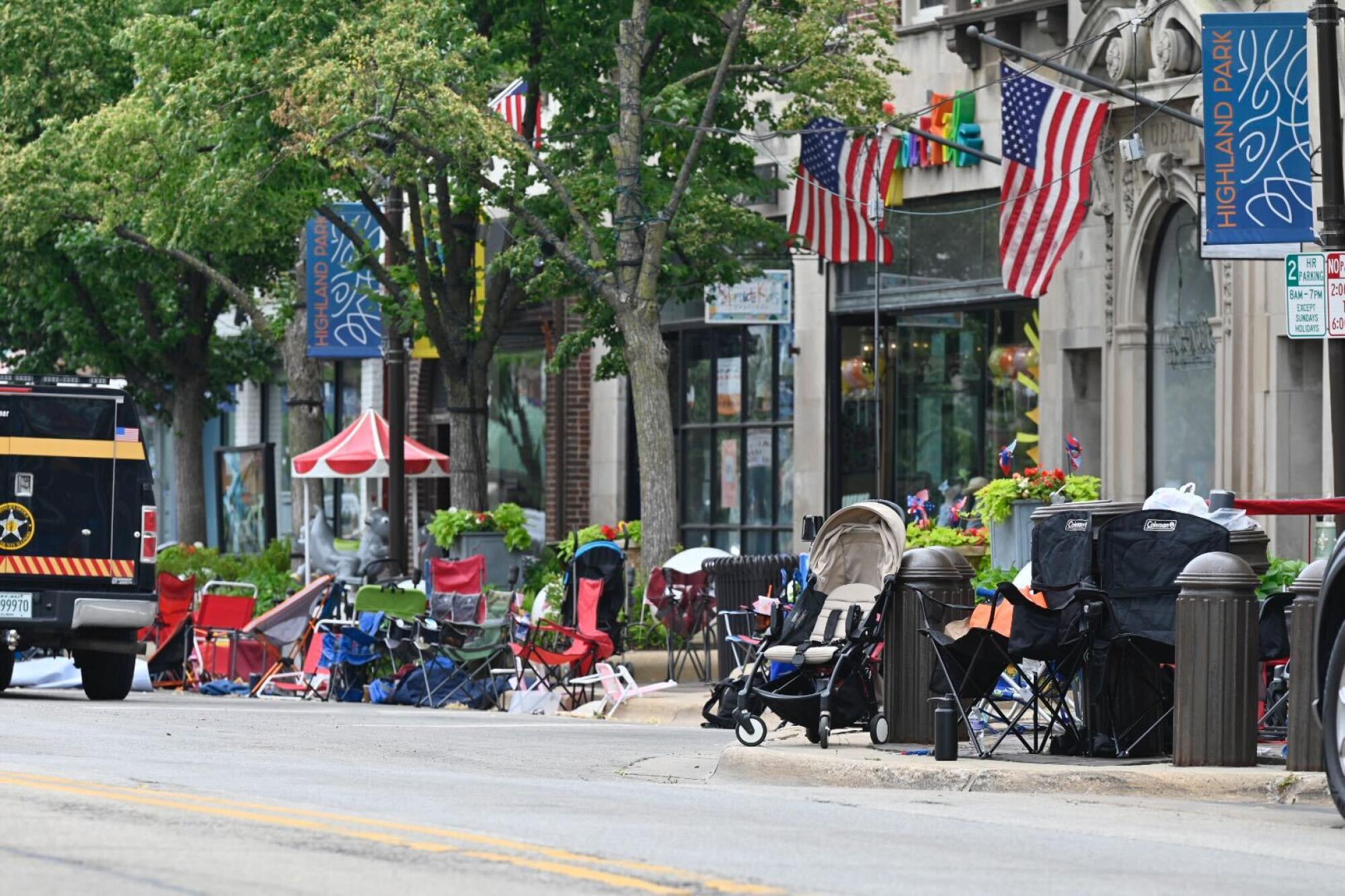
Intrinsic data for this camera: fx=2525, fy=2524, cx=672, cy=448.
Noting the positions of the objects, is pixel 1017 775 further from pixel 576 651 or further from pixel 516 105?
pixel 516 105

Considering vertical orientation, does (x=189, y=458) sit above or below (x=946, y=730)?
above

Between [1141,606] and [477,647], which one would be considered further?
[477,647]

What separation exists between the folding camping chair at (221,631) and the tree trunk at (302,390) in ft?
18.9

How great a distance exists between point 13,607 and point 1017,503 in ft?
25.7

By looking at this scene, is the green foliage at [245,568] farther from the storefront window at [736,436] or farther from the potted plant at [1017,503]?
the potted plant at [1017,503]

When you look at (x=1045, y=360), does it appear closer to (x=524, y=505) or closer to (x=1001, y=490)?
(x=1001, y=490)

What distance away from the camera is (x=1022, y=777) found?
479 inches

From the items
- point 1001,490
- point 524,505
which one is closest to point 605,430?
point 524,505

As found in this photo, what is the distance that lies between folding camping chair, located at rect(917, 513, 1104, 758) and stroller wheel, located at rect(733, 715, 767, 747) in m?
1.71

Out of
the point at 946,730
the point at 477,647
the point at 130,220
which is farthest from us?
the point at 130,220

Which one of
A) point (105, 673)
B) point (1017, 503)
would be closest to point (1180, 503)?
point (1017, 503)

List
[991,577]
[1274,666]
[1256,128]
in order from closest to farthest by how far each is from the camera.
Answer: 1. [1274,666]
2. [1256,128]
3. [991,577]

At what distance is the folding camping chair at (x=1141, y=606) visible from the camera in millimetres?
12945

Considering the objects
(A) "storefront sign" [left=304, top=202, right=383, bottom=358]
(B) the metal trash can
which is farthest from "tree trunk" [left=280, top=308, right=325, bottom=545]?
(B) the metal trash can
